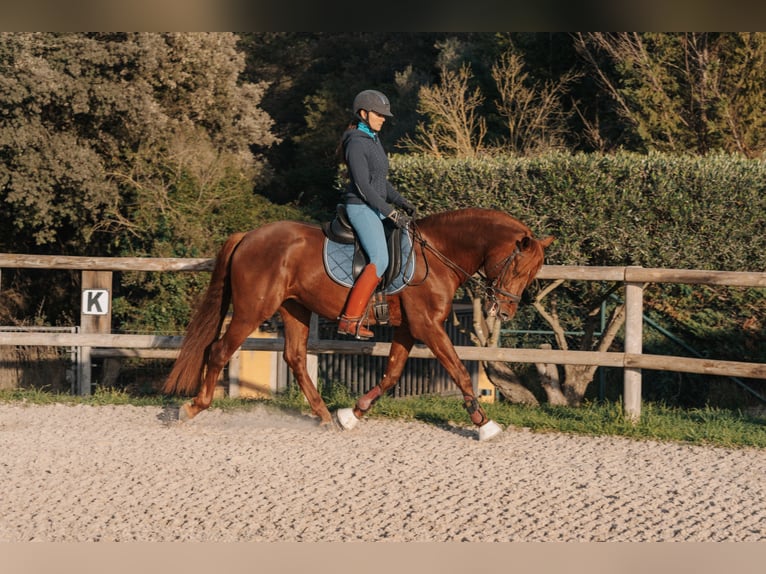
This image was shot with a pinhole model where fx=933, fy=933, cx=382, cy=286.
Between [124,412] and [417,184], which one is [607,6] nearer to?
[124,412]

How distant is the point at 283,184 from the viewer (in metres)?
27.1

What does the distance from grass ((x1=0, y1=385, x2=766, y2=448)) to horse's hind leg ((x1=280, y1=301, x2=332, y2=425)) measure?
0.64m

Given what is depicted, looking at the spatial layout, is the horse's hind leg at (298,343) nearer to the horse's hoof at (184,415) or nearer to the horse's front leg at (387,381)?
the horse's front leg at (387,381)

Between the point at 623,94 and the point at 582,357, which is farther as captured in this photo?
the point at 623,94

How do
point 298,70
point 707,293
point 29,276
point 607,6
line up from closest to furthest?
point 607,6 < point 707,293 < point 29,276 < point 298,70

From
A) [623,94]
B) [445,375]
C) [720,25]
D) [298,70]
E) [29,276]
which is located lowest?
[445,375]

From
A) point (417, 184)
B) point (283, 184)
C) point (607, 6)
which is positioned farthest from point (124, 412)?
point (283, 184)

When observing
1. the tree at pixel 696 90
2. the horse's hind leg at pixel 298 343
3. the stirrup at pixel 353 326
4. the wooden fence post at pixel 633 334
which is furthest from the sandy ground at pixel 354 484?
the tree at pixel 696 90

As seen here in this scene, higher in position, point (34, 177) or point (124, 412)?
point (34, 177)

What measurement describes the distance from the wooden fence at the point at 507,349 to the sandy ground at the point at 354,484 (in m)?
0.72

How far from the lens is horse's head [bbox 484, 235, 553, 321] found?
7.19 metres

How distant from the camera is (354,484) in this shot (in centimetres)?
586

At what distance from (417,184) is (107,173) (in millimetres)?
5856

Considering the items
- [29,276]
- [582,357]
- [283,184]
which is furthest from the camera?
[283,184]
